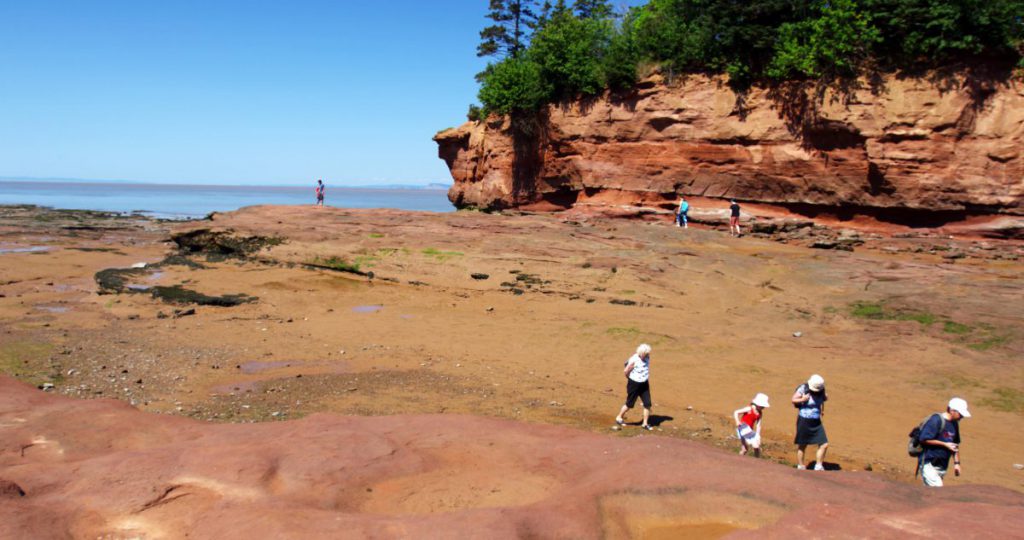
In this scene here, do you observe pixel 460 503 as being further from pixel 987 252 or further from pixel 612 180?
pixel 612 180

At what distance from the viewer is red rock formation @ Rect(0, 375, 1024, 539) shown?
13.0ft

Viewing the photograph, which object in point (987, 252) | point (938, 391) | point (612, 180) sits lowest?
point (938, 391)

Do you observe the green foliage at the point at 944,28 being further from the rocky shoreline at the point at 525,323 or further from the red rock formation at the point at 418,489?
the red rock formation at the point at 418,489

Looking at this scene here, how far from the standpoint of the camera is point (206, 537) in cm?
399

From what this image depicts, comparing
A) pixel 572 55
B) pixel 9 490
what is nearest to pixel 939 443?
pixel 9 490

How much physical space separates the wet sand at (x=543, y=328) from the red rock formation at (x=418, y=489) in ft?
12.6

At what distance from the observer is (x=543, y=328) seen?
50.1ft

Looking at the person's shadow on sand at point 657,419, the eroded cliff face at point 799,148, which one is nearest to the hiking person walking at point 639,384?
the person's shadow on sand at point 657,419

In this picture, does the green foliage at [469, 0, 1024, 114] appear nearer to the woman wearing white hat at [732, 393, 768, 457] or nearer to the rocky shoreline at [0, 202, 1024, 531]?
the rocky shoreline at [0, 202, 1024, 531]

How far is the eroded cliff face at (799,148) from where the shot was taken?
2164 cm

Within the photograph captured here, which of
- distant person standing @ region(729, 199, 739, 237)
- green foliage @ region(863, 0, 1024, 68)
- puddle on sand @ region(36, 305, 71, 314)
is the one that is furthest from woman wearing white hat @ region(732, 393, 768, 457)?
green foliage @ region(863, 0, 1024, 68)

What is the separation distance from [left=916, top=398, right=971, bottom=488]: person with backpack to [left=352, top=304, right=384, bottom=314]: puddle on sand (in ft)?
39.4

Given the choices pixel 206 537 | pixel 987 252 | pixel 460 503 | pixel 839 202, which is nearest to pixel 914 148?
pixel 839 202

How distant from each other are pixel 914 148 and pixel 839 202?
9.48ft
